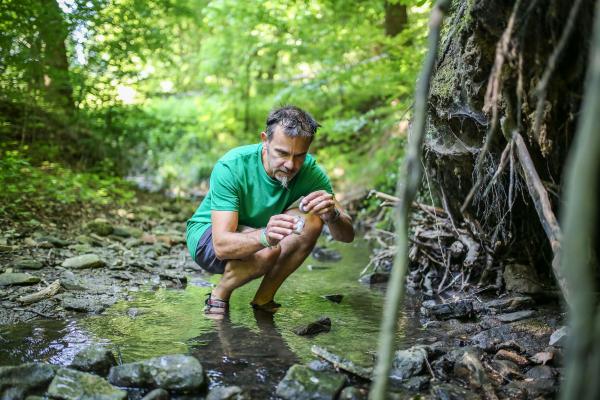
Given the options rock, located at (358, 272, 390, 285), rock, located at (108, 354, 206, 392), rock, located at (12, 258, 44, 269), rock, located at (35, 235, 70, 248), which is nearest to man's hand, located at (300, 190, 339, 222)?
rock, located at (108, 354, 206, 392)

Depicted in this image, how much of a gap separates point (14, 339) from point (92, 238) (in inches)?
114

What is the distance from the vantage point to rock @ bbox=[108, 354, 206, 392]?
2508 millimetres

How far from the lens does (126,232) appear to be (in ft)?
21.2

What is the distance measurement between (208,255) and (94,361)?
1351 mm

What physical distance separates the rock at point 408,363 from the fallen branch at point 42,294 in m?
2.48

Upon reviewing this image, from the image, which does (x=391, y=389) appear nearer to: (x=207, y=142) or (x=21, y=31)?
(x=21, y=31)

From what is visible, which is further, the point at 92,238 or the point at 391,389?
the point at 92,238

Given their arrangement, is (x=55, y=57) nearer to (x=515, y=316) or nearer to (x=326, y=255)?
(x=326, y=255)

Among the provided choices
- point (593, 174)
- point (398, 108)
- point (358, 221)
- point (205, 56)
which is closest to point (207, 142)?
point (205, 56)

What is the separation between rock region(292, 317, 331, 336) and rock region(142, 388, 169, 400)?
115 cm

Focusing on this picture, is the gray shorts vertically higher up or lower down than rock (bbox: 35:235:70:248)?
→ higher up

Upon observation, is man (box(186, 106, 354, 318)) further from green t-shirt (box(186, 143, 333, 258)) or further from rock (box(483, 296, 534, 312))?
rock (box(483, 296, 534, 312))

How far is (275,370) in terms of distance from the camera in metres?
2.79

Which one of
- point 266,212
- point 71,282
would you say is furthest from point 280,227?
point 71,282
